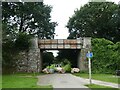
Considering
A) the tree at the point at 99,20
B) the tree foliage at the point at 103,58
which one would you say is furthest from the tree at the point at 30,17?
the tree foliage at the point at 103,58

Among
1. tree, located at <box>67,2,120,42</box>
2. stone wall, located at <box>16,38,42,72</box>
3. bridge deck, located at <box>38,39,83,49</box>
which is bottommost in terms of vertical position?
stone wall, located at <box>16,38,42,72</box>

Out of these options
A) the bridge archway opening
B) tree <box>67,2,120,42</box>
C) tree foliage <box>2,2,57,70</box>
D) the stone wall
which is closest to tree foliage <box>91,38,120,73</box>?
the bridge archway opening

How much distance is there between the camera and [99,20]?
44688mm

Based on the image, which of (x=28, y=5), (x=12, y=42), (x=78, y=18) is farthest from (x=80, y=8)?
(x=12, y=42)

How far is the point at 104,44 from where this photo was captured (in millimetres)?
34031

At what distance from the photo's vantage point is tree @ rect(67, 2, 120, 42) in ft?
145

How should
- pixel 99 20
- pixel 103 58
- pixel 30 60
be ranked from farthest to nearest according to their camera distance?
pixel 99 20
pixel 103 58
pixel 30 60

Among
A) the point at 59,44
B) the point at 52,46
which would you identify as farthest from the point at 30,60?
the point at 59,44

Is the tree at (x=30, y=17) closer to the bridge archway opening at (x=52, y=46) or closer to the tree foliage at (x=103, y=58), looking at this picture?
the bridge archway opening at (x=52, y=46)

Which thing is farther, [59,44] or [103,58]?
[103,58]

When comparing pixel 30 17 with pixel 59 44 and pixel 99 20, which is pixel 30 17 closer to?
pixel 99 20

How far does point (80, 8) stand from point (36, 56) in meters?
17.9

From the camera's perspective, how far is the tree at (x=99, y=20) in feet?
145

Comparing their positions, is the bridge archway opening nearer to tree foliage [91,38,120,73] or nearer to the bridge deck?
the bridge deck
